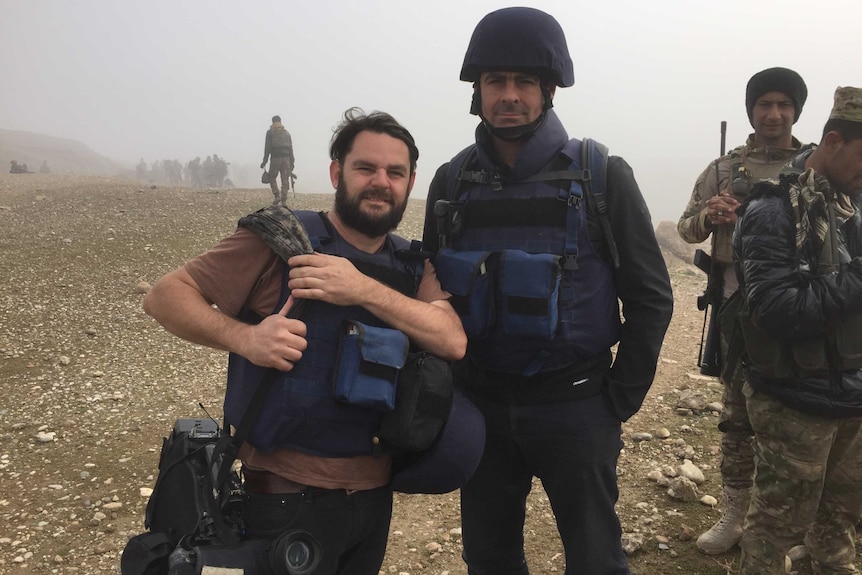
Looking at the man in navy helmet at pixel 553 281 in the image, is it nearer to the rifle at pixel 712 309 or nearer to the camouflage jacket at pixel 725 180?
the rifle at pixel 712 309

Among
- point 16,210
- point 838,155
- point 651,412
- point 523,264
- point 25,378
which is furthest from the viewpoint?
point 16,210

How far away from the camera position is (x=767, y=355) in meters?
2.74

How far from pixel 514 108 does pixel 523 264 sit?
2.30ft

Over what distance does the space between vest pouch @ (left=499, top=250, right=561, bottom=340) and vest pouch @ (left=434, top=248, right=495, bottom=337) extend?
88 mm

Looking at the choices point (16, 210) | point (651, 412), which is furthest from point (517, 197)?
point (16, 210)

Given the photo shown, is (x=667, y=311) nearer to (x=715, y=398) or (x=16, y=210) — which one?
(x=715, y=398)

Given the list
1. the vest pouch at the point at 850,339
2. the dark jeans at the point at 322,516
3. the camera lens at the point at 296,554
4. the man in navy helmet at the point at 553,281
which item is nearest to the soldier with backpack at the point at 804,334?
the vest pouch at the point at 850,339

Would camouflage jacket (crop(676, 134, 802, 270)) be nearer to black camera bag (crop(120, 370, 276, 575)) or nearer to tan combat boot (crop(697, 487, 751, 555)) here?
tan combat boot (crop(697, 487, 751, 555))

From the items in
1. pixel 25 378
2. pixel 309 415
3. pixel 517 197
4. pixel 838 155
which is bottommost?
pixel 25 378

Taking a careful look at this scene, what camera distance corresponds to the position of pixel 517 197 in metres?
2.54

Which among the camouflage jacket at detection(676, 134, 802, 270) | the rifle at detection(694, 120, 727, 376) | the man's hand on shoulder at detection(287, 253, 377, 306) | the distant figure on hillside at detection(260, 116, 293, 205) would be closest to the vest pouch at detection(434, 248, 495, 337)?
the man's hand on shoulder at detection(287, 253, 377, 306)

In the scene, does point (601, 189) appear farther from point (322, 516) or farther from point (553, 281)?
point (322, 516)

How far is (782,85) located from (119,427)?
6.40 meters

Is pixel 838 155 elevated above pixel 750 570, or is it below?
above
